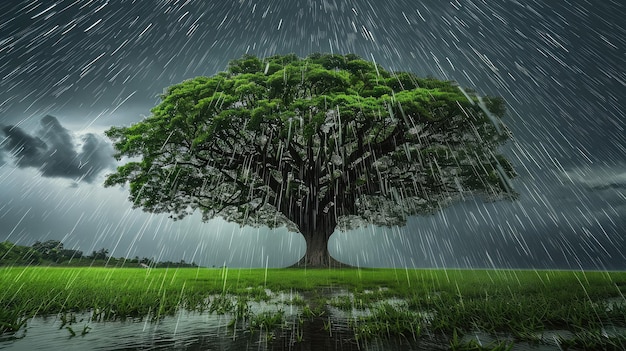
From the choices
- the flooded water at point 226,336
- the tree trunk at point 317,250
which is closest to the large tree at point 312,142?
the tree trunk at point 317,250

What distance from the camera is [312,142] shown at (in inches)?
545

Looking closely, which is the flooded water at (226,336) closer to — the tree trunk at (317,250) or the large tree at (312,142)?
the large tree at (312,142)

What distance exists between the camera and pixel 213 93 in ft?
37.9

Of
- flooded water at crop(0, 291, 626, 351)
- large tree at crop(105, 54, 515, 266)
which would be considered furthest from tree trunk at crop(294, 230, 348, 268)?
flooded water at crop(0, 291, 626, 351)

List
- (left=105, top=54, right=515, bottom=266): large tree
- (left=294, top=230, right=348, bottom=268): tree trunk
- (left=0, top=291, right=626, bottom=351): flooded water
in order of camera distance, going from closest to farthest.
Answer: (left=0, top=291, right=626, bottom=351): flooded water < (left=105, top=54, right=515, bottom=266): large tree < (left=294, top=230, right=348, bottom=268): tree trunk

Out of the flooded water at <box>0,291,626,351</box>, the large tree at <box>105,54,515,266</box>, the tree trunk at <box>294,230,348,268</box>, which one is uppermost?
the large tree at <box>105,54,515,266</box>

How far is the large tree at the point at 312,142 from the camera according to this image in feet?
35.4

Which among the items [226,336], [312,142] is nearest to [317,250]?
[312,142]

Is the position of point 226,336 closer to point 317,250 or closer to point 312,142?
point 312,142

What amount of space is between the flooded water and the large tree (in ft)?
20.2

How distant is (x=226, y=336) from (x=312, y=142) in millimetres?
10203

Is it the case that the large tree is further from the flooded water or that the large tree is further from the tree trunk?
the flooded water

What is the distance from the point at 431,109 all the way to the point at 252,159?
7080 mm

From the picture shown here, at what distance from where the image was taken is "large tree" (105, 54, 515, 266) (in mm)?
10805
